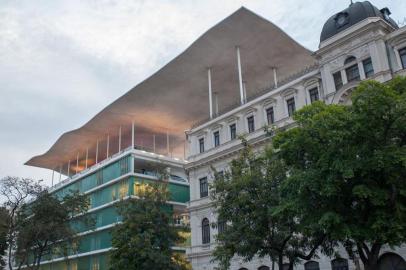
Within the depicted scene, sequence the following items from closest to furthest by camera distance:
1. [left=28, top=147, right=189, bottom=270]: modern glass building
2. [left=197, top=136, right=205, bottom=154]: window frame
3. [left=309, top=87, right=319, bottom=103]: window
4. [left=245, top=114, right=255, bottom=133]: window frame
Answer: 1. [left=309, top=87, right=319, bottom=103]: window
2. [left=245, top=114, right=255, bottom=133]: window frame
3. [left=197, top=136, right=205, bottom=154]: window frame
4. [left=28, top=147, right=189, bottom=270]: modern glass building

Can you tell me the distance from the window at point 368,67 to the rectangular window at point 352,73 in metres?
0.56

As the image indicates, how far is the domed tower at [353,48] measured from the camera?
→ 26641mm

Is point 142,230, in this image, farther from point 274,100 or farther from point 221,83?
point 221,83

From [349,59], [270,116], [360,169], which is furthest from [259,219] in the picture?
[270,116]

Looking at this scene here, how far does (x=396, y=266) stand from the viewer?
24094 millimetres

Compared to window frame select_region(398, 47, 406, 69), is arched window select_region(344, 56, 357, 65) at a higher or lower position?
higher

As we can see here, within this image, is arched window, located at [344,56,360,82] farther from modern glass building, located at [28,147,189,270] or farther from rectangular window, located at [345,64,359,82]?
modern glass building, located at [28,147,189,270]

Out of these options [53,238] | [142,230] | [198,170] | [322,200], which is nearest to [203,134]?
[198,170]

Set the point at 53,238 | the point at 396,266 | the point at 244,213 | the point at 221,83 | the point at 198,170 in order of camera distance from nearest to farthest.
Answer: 1. the point at 244,213
2. the point at 396,266
3. the point at 53,238
4. the point at 198,170
5. the point at 221,83

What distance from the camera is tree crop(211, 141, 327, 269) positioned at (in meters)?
19.6

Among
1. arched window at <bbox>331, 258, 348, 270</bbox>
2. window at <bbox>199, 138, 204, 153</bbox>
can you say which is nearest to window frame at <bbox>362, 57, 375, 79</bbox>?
arched window at <bbox>331, 258, 348, 270</bbox>

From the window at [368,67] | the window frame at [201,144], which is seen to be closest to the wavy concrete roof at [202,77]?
the window frame at [201,144]

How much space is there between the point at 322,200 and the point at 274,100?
17793 mm

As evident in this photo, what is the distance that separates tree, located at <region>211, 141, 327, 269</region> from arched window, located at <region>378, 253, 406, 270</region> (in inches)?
269
